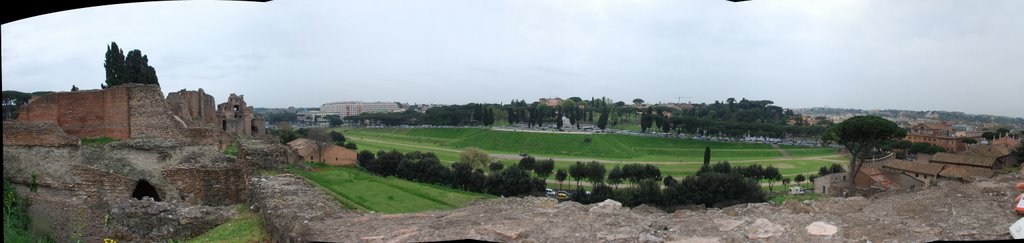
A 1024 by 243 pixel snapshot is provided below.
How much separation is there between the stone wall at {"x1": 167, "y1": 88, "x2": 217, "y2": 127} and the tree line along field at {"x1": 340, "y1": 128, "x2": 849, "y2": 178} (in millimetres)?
17491

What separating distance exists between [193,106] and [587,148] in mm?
36715

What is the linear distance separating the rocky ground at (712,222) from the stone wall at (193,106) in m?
16.4

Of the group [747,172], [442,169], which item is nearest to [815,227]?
[442,169]

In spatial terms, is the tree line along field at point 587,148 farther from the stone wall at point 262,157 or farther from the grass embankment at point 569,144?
the stone wall at point 262,157

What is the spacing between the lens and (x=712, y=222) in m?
4.23

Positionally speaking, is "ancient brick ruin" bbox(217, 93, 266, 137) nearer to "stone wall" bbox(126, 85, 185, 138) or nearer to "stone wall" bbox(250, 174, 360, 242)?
"stone wall" bbox(126, 85, 185, 138)

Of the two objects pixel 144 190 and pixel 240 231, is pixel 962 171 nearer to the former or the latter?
pixel 240 231

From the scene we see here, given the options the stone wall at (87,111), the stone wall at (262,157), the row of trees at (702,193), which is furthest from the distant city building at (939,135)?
the stone wall at (87,111)

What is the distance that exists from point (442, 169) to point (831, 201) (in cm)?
2630

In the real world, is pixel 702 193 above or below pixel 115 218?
below

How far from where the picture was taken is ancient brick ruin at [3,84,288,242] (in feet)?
25.2

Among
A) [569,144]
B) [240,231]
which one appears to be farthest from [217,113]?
[569,144]

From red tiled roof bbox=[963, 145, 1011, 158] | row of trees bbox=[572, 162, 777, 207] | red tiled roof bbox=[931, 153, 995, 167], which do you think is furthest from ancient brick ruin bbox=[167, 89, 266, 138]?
red tiled roof bbox=[963, 145, 1011, 158]

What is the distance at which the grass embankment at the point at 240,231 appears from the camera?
599 cm
